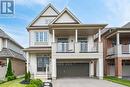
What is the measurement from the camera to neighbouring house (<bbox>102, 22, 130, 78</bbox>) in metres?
30.9

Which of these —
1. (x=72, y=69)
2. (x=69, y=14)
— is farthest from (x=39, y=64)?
(x=69, y=14)

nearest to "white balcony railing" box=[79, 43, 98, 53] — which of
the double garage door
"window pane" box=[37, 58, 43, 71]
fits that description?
the double garage door

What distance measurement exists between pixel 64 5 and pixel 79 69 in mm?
7756

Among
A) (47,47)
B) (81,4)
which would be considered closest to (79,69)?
(47,47)

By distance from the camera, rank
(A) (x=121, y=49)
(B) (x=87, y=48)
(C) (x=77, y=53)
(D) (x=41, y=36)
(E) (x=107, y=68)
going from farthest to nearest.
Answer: (E) (x=107, y=68)
(D) (x=41, y=36)
(A) (x=121, y=49)
(B) (x=87, y=48)
(C) (x=77, y=53)

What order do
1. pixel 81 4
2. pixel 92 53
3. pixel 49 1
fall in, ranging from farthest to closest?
1. pixel 49 1
2. pixel 92 53
3. pixel 81 4

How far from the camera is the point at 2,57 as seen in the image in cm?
3375

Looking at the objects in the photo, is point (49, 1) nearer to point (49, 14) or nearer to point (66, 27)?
point (49, 14)

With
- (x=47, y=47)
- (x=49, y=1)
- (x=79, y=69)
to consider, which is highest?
(x=49, y=1)

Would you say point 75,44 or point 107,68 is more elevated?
point 75,44

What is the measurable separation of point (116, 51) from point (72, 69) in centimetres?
563

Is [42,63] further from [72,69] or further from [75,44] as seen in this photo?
[75,44]

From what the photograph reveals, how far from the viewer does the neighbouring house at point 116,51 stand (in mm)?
30875

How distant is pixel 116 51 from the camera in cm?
3148
